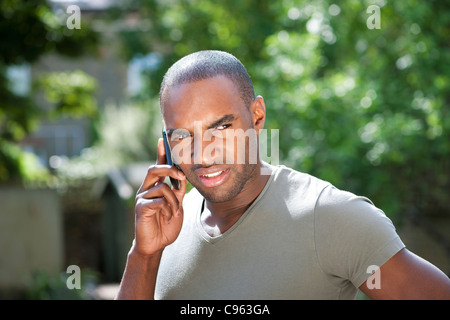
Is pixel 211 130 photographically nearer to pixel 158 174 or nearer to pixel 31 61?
pixel 158 174

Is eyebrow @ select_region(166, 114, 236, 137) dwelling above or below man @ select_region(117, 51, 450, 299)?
above

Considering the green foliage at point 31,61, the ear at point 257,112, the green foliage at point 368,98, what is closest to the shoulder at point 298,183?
the ear at point 257,112

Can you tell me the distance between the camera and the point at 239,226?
5.75 feet

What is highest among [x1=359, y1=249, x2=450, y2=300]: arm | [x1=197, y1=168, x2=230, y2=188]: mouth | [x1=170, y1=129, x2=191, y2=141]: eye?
[x1=170, y1=129, x2=191, y2=141]: eye

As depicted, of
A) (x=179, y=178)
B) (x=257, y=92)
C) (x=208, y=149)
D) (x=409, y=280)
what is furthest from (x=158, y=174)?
Result: (x=257, y=92)

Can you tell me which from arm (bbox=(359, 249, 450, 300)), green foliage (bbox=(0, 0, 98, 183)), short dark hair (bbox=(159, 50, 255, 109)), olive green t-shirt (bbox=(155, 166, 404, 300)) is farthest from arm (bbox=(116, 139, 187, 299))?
green foliage (bbox=(0, 0, 98, 183))

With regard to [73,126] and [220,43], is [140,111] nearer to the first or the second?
[220,43]

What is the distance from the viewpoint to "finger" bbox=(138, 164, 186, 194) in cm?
175

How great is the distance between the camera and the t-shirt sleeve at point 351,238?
150 cm

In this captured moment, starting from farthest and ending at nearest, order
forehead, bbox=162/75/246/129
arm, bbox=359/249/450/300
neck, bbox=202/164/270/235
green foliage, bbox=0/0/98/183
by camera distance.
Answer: green foliage, bbox=0/0/98/183
neck, bbox=202/164/270/235
forehead, bbox=162/75/246/129
arm, bbox=359/249/450/300

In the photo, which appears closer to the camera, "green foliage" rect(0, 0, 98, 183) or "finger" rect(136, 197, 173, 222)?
"finger" rect(136, 197, 173, 222)

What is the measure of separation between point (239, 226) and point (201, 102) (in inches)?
14.7

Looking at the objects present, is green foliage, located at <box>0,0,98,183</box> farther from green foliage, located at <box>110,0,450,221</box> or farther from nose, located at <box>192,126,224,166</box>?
nose, located at <box>192,126,224,166</box>

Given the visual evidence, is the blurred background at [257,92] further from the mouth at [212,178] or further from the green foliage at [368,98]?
the mouth at [212,178]
